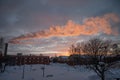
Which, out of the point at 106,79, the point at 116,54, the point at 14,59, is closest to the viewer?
the point at 106,79

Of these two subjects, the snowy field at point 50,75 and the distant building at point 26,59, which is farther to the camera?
the distant building at point 26,59

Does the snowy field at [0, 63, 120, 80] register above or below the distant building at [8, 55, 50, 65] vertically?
below

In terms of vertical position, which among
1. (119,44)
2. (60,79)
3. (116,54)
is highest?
(119,44)

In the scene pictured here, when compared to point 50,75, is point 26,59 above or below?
above

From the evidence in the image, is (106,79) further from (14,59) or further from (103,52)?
(14,59)

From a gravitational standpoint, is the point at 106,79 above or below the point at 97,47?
below

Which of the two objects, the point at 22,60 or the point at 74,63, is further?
the point at 22,60

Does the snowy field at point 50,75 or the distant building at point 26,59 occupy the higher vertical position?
the distant building at point 26,59

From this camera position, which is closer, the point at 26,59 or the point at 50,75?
the point at 50,75

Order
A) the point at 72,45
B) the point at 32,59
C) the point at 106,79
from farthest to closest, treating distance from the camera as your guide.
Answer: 1. the point at 32,59
2. the point at 72,45
3. the point at 106,79

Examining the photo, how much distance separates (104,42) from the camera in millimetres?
41000

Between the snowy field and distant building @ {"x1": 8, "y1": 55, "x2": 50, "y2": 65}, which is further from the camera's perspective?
distant building @ {"x1": 8, "y1": 55, "x2": 50, "y2": 65}

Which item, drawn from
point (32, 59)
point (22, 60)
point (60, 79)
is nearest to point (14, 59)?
point (22, 60)

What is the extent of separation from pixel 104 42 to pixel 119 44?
4.26 meters
